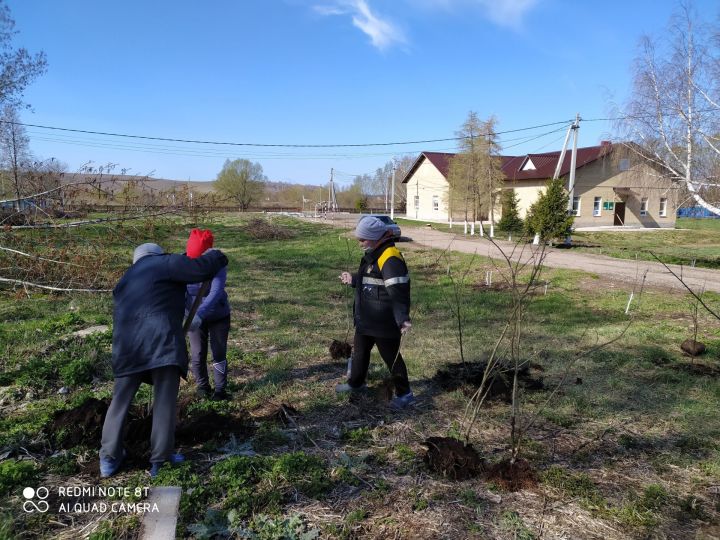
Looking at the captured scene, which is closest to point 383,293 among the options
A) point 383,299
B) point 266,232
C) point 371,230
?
point 383,299

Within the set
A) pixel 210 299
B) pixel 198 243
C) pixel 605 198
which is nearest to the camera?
pixel 198 243

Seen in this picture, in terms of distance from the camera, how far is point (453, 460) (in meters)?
3.16

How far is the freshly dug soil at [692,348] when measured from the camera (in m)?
6.20

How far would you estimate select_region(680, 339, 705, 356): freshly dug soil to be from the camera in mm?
6203

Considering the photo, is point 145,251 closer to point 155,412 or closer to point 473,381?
point 155,412

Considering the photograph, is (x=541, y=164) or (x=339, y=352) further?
(x=541, y=164)

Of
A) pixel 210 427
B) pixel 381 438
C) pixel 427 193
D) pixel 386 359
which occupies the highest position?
pixel 427 193

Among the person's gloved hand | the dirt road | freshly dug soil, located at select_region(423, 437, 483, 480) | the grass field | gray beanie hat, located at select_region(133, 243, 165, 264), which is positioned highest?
gray beanie hat, located at select_region(133, 243, 165, 264)

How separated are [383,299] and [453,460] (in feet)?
4.92

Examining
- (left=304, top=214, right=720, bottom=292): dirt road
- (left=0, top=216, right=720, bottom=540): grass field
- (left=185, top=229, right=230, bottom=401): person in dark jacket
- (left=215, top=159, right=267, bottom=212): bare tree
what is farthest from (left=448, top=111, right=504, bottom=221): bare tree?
(left=215, top=159, right=267, bottom=212): bare tree

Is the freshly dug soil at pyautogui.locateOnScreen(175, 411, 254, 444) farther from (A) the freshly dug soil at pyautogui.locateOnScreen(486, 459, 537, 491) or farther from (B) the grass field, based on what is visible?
(A) the freshly dug soil at pyautogui.locateOnScreen(486, 459, 537, 491)

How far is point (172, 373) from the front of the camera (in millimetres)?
3049

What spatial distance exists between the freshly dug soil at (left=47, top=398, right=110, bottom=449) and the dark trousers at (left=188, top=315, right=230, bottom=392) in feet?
3.03

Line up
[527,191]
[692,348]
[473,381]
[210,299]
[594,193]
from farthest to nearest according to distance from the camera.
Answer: [527,191] < [594,193] < [692,348] < [473,381] < [210,299]
